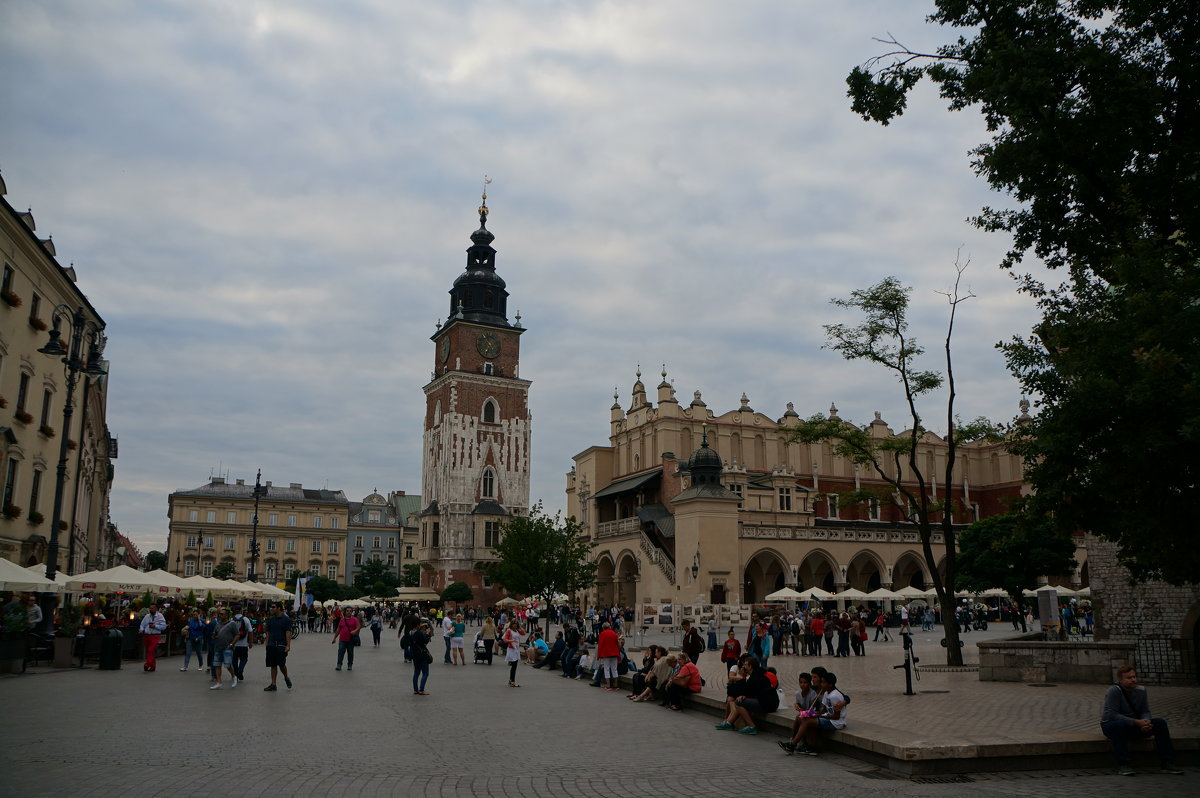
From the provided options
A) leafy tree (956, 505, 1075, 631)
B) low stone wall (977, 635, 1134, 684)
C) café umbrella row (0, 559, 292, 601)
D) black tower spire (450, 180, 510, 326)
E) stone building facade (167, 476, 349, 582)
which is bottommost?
low stone wall (977, 635, 1134, 684)

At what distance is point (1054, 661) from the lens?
57.9ft

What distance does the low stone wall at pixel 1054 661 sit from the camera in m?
16.9

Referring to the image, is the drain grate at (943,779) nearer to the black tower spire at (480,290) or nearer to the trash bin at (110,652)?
the trash bin at (110,652)

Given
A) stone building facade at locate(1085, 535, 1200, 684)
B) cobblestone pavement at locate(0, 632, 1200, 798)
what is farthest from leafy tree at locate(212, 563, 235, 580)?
stone building facade at locate(1085, 535, 1200, 684)

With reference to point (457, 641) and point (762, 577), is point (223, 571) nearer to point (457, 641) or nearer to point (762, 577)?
point (762, 577)

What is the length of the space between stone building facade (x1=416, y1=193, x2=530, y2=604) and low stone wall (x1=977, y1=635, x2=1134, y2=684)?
56.8 meters

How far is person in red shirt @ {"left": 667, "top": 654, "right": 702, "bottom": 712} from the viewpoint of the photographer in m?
14.6

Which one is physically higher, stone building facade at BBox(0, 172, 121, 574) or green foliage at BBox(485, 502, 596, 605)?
stone building facade at BBox(0, 172, 121, 574)

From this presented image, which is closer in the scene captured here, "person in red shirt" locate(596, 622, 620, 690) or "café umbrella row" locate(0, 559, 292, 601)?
"person in red shirt" locate(596, 622, 620, 690)

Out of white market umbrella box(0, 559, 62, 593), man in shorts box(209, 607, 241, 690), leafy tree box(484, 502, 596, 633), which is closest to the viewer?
man in shorts box(209, 607, 241, 690)

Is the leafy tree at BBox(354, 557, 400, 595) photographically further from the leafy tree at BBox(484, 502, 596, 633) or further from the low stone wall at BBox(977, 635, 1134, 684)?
the low stone wall at BBox(977, 635, 1134, 684)

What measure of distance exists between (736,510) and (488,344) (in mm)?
42333

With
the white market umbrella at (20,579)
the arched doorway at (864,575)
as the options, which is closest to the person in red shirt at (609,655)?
the white market umbrella at (20,579)

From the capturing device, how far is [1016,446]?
12.8 metres
